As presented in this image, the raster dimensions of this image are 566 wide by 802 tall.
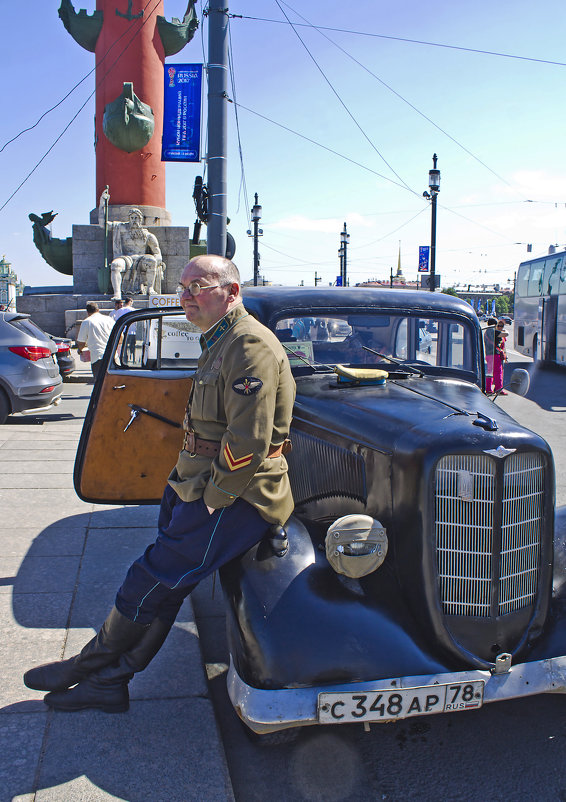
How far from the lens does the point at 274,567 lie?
2.92 metres

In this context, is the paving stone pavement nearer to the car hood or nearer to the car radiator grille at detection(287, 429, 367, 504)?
the car radiator grille at detection(287, 429, 367, 504)

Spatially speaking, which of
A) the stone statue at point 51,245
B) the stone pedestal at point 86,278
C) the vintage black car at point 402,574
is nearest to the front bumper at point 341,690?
the vintage black car at point 402,574

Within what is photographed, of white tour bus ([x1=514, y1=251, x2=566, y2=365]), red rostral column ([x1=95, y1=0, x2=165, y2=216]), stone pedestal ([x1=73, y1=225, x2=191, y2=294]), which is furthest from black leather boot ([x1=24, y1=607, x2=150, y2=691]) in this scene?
red rostral column ([x1=95, y1=0, x2=165, y2=216])

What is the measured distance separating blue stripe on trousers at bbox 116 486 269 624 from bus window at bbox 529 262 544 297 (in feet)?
67.6

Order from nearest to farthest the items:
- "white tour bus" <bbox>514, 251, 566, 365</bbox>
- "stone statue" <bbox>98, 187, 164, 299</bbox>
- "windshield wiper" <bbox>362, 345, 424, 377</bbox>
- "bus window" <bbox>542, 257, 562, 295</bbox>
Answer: "windshield wiper" <bbox>362, 345, 424, 377</bbox>, "white tour bus" <bbox>514, 251, 566, 365</bbox>, "bus window" <bbox>542, 257, 562, 295</bbox>, "stone statue" <bbox>98, 187, 164, 299</bbox>

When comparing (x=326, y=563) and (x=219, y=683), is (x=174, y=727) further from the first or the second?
(x=326, y=563)

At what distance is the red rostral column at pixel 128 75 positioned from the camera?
76.9 ft

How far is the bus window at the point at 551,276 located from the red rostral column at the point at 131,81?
44.5 feet

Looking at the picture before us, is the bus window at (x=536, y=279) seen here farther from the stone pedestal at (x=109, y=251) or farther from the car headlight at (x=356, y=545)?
the car headlight at (x=356, y=545)

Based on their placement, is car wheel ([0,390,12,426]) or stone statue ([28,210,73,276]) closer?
car wheel ([0,390,12,426])

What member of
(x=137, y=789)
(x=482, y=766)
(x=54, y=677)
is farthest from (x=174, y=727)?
(x=482, y=766)

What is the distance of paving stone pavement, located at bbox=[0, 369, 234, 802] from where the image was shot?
2547 millimetres

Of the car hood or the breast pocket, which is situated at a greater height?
the breast pocket

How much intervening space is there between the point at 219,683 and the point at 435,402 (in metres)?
1.78
